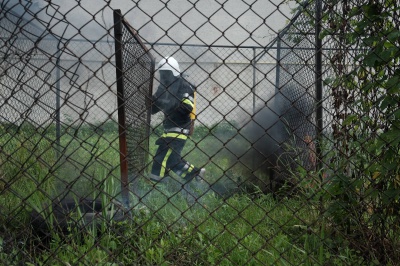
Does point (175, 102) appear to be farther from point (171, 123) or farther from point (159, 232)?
point (159, 232)

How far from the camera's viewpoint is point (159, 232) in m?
3.73

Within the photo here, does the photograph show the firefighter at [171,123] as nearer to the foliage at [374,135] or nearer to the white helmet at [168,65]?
the white helmet at [168,65]

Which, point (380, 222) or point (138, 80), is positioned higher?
point (380, 222)

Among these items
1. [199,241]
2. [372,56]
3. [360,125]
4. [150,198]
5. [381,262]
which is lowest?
[150,198]

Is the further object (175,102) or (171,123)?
(171,123)

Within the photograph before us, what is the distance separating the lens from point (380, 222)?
118 inches

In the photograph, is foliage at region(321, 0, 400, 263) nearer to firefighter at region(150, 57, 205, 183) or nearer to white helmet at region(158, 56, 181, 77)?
white helmet at region(158, 56, 181, 77)

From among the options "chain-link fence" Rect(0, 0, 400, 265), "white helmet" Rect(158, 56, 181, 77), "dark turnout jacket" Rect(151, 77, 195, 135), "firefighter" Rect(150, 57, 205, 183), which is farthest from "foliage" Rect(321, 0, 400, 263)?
"firefighter" Rect(150, 57, 205, 183)

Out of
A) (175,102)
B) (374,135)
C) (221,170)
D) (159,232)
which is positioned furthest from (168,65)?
(374,135)

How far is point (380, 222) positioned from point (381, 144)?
2.06ft

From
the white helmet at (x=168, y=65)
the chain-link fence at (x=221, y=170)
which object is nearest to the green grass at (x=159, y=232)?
the chain-link fence at (x=221, y=170)

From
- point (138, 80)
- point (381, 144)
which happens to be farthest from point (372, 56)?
point (138, 80)

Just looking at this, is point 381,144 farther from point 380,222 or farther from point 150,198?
point 150,198

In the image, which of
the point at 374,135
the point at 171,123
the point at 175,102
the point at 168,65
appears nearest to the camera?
the point at 374,135
